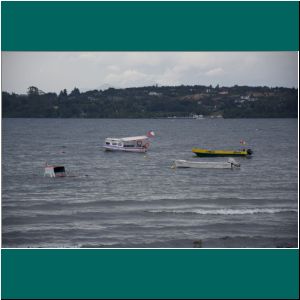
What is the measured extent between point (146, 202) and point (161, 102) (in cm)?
311

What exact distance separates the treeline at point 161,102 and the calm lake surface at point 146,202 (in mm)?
2438

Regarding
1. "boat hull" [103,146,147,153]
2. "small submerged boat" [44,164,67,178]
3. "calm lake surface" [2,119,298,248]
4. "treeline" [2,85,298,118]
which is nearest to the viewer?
"calm lake surface" [2,119,298,248]

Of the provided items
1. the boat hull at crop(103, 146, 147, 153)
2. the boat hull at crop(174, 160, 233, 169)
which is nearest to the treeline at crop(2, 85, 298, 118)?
the boat hull at crop(174, 160, 233, 169)

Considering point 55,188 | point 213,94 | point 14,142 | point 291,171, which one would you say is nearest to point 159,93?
point 213,94

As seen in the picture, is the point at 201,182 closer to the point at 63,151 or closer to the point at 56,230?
the point at 56,230

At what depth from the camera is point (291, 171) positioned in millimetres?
24828

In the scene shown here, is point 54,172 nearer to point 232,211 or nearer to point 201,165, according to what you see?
point 201,165

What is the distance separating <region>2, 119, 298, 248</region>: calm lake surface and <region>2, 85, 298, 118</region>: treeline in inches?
96.0

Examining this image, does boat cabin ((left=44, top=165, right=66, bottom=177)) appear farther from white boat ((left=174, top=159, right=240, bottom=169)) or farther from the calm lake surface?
white boat ((left=174, top=159, right=240, bottom=169))

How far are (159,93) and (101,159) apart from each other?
49.8ft

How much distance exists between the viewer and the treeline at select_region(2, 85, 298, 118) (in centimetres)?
1457

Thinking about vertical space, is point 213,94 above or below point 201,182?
above

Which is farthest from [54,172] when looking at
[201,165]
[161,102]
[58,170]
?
[161,102]

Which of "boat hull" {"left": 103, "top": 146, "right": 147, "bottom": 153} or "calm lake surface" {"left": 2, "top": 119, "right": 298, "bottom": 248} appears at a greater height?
"boat hull" {"left": 103, "top": 146, "right": 147, "bottom": 153}
